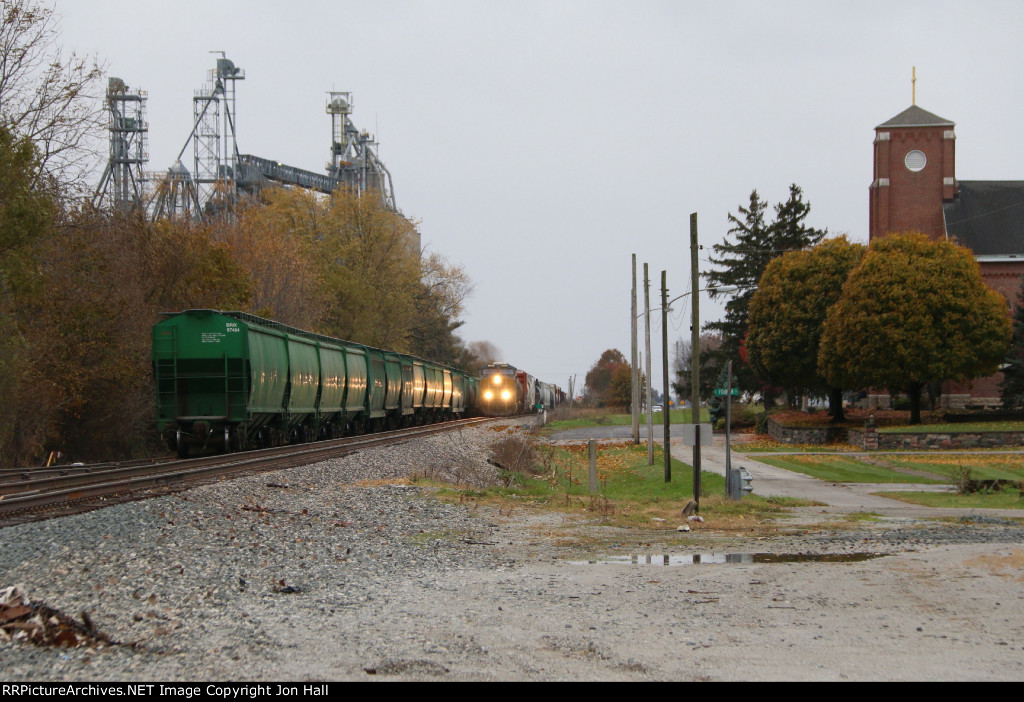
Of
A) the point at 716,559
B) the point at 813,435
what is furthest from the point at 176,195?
the point at 716,559

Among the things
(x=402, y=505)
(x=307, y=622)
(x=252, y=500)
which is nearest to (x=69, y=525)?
(x=252, y=500)

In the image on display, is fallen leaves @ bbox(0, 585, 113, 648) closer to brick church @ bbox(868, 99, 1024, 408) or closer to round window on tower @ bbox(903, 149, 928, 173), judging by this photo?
brick church @ bbox(868, 99, 1024, 408)

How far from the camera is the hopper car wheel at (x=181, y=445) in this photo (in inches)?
985

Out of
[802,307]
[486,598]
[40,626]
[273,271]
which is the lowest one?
[486,598]

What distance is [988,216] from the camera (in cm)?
7569

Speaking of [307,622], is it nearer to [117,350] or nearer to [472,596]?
[472,596]

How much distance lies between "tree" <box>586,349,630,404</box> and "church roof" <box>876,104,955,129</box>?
104003 mm

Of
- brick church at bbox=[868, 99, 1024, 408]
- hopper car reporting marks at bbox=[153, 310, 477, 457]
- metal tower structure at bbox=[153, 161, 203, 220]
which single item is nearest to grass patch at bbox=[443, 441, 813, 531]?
hopper car reporting marks at bbox=[153, 310, 477, 457]

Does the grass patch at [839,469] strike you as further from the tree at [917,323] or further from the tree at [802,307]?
the tree at [802,307]

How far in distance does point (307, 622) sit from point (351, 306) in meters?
53.1

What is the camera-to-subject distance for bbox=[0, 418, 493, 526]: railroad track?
494 inches

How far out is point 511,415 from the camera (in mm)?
69500

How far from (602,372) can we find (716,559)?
172900mm

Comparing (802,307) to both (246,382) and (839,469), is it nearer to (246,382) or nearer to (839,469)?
(839,469)
